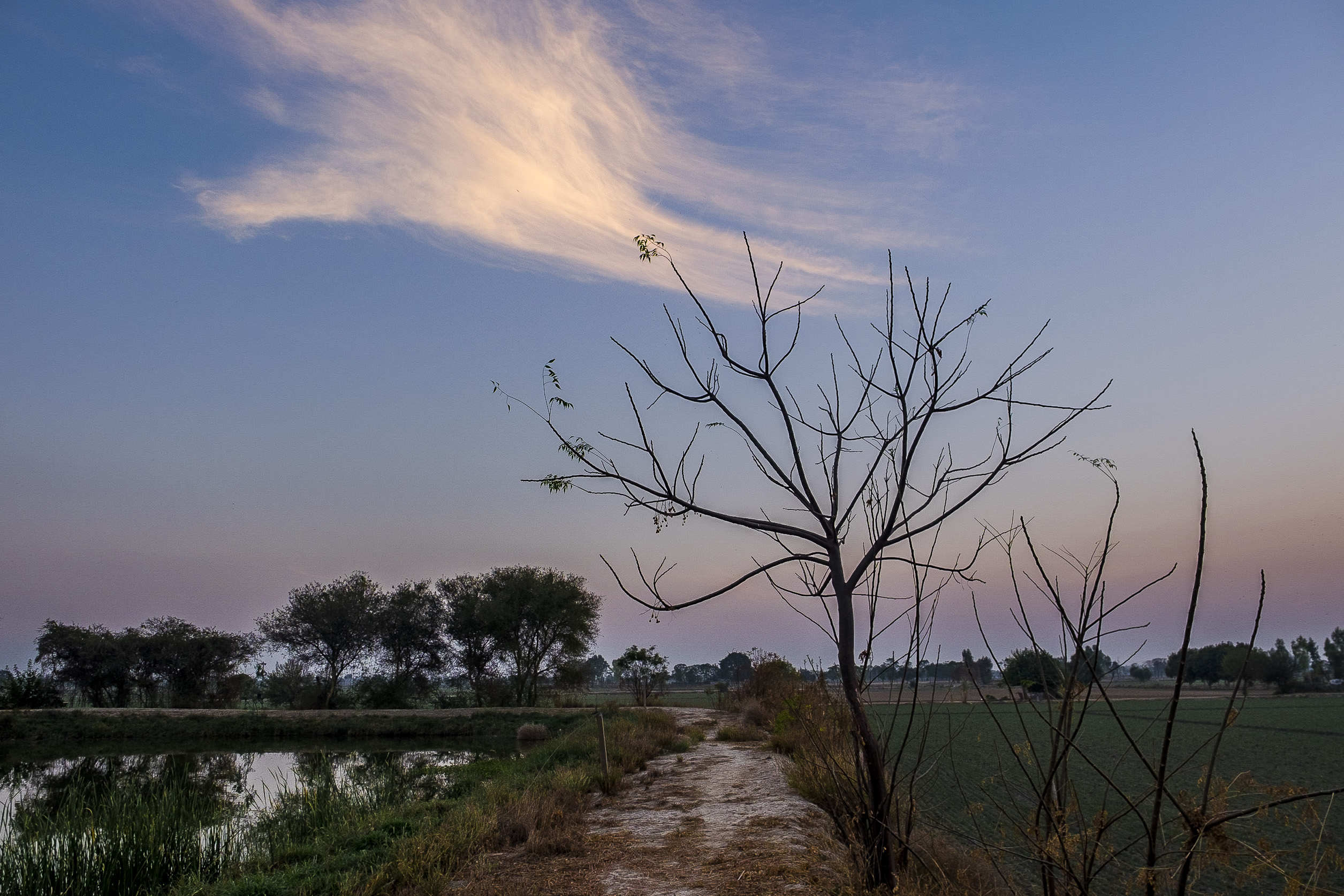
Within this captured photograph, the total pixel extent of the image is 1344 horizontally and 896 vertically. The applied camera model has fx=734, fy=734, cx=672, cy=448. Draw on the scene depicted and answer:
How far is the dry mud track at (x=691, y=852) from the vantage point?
5.95m

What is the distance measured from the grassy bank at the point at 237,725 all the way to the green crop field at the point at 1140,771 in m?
17.2

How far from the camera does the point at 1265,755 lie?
1533 centimetres

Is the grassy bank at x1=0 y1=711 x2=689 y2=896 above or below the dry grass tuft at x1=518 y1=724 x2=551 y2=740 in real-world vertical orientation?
above

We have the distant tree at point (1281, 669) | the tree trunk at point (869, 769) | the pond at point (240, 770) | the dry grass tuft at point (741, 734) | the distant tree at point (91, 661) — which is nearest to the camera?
the tree trunk at point (869, 769)

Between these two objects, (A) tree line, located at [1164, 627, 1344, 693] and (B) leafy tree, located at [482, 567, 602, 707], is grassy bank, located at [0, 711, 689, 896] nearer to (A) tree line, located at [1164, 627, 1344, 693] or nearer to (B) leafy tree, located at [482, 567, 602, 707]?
(B) leafy tree, located at [482, 567, 602, 707]

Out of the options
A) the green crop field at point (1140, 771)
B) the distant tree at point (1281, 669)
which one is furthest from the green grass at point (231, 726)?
the distant tree at point (1281, 669)

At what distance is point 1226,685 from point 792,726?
70.1 metres

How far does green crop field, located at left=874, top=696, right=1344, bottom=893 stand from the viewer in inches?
141

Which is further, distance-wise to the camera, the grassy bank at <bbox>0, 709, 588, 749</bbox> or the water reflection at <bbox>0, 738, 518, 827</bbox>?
the grassy bank at <bbox>0, 709, 588, 749</bbox>

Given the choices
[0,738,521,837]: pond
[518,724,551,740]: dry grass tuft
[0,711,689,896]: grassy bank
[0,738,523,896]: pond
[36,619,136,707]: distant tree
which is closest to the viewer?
[0,711,689,896]: grassy bank

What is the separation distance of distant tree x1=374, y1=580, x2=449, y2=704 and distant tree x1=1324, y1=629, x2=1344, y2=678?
2498 inches

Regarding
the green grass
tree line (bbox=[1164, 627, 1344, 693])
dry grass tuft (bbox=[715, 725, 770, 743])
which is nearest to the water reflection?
the green grass

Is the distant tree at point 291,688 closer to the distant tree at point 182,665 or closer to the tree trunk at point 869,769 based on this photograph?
the distant tree at point 182,665

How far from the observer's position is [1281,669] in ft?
151
